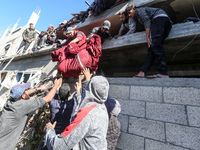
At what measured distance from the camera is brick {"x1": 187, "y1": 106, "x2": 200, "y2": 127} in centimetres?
175

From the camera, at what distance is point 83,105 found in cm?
143

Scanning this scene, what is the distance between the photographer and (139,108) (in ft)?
7.60

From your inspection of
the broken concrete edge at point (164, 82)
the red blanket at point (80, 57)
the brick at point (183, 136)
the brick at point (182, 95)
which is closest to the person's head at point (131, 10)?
the red blanket at point (80, 57)

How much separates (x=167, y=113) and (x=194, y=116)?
399mm

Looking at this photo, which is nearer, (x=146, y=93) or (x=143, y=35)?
(x=146, y=93)

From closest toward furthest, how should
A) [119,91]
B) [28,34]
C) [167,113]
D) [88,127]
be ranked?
[88,127] < [167,113] < [119,91] < [28,34]

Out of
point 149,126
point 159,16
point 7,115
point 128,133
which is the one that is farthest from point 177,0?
point 7,115

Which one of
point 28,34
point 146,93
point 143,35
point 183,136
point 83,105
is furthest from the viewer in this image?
point 28,34

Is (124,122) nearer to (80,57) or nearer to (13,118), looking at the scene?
(80,57)

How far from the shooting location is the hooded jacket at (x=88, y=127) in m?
1.19

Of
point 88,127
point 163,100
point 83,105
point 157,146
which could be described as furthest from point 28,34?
point 157,146

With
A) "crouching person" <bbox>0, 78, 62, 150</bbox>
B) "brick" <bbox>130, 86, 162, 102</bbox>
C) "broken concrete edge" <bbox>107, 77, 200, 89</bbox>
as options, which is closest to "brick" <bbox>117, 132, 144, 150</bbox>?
"brick" <bbox>130, 86, 162, 102</bbox>

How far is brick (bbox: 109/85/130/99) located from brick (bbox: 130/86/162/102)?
0.45ft

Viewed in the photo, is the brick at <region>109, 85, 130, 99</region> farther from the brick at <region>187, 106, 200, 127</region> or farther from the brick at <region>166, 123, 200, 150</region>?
the brick at <region>187, 106, 200, 127</region>
